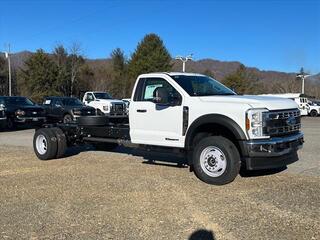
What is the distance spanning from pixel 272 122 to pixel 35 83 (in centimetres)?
5432

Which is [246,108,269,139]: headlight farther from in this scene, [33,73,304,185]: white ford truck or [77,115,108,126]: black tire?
[77,115,108,126]: black tire

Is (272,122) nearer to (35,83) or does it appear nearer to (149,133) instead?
(149,133)

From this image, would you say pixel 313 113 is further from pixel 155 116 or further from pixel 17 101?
pixel 155 116

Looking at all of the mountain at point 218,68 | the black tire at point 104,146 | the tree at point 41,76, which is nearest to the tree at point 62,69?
the tree at point 41,76

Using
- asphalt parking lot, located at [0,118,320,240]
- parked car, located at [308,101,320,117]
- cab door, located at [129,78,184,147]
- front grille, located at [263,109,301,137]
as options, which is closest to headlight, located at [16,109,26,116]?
asphalt parking lot, located at [0,118,320,240]

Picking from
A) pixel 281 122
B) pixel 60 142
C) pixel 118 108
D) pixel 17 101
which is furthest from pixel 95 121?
pixel 118 108

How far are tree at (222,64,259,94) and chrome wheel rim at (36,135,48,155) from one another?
5942cm

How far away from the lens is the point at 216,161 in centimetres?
895

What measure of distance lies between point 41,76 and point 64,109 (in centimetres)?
3361

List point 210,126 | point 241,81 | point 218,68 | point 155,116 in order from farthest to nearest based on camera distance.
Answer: point 218,68 → point 241,81 → point 155,116 → point 210,126

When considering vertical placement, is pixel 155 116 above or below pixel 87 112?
above

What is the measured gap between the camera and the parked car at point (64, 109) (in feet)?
88.3

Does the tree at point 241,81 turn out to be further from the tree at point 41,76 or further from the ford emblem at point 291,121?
the ford emblem at point 291,121

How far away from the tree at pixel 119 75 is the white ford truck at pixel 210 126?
5350 centimetres
